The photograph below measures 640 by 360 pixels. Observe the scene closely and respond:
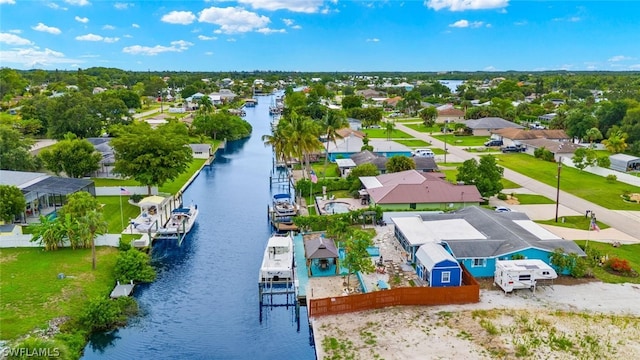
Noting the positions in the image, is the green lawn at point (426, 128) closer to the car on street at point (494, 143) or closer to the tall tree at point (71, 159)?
the car on street at point (494, 143)

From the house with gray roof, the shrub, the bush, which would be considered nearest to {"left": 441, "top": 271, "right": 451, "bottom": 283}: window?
the house with gray roof

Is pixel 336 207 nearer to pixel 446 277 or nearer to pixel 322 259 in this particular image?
pixel 322 259

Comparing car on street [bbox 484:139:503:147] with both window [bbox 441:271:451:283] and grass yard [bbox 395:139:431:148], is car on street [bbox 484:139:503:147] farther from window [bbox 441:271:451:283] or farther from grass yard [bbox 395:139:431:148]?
window [bbox 441:271:451:283]

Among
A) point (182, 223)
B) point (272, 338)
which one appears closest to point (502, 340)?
point (272, 338)

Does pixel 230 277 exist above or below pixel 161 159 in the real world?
below

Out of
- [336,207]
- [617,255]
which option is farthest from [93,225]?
[617,255]

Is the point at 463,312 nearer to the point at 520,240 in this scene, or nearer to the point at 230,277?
the point at 520,240
